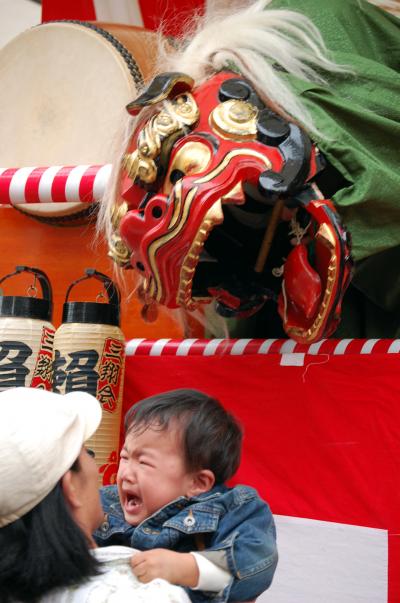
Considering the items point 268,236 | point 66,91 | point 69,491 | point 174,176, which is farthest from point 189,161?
point 66,91

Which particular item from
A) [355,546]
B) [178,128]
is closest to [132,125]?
[178,128]

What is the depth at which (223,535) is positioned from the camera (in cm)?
127

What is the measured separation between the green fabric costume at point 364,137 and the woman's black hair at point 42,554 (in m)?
0.70

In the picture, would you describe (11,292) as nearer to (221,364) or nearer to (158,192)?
(221,364)

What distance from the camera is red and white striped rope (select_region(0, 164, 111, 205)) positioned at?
2123 mm

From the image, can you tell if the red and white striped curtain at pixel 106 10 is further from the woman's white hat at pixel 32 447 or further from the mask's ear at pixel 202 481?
the woman's white hat at pixel 32 447

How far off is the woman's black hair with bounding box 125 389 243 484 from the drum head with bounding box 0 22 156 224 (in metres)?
1.05

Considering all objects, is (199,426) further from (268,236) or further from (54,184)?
(54,184)

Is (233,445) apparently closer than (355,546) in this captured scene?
Yes

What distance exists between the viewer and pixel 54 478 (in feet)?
3.43

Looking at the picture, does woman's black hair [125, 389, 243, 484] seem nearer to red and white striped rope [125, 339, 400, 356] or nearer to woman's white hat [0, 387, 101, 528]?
woman's white hat [0, 387, 101, 528]

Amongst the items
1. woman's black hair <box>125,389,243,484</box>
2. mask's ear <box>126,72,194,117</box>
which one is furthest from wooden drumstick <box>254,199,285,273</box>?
woman's black hair <box>125,389,243,484</box>

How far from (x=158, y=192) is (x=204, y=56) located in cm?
26

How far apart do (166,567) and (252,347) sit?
2.58 ft
